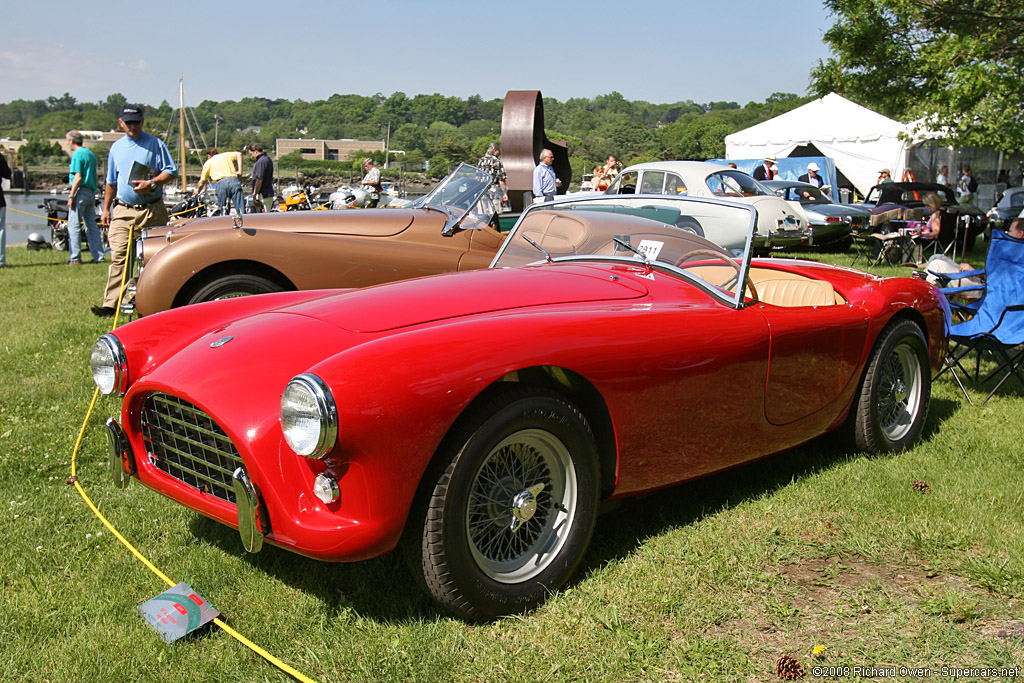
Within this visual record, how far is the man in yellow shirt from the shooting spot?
44.5 feet

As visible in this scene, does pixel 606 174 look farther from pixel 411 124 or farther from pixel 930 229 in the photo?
pixel 411 124

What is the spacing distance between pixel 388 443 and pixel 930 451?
11.4ft

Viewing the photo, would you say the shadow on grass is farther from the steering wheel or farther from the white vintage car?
the white vintage car

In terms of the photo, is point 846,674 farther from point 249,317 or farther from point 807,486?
point 249,317

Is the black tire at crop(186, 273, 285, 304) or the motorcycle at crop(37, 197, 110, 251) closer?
the black tire at crop(186, 273, 285, 304)

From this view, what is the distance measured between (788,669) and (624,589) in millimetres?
648

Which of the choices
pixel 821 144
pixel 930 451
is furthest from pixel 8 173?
pixel 821 144

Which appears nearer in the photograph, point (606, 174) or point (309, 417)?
point (309, 417)

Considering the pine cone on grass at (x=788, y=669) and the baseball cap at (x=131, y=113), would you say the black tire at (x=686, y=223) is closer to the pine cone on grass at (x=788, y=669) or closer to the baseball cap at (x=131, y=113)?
the pine cone on grass at (x=788, y=669)

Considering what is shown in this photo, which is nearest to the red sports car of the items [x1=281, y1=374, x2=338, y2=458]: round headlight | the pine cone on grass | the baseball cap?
[x1=281, y1=374, x2=338, y2=458]: round headlight

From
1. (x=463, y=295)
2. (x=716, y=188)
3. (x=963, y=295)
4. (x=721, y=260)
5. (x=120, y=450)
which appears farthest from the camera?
(x=716, y=188)

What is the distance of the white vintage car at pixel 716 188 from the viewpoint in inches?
548

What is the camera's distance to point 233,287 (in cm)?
587

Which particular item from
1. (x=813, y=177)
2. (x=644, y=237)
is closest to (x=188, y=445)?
(x=644, y=237)
